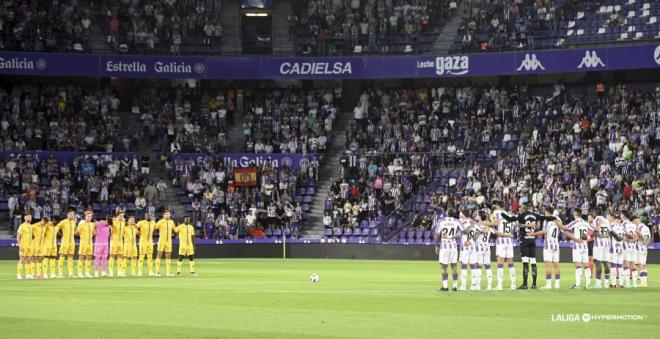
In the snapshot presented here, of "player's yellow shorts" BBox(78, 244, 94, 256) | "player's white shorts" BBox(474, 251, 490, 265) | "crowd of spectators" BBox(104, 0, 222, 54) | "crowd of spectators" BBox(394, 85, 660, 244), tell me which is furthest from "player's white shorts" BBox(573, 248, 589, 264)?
"crowd of spectators" BBox(104, 0, 222, 54)

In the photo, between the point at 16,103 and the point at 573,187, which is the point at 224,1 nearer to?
the point at 16,103

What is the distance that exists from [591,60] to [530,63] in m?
3.24

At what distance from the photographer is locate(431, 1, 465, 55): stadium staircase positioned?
6556 cm

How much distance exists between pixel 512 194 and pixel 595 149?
5071mm

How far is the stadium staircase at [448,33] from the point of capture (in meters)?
65.6

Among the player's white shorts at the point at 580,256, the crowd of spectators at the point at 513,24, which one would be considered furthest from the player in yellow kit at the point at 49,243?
the crowd of spectators at the point at 513,24

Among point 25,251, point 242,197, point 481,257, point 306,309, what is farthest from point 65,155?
point 306,309

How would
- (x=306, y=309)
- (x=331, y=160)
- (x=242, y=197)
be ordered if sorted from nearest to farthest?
(x=306, y=309) → (x=242, y=197) → (x=331, y=160)

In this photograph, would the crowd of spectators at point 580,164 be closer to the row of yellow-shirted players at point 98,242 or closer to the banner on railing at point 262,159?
the banner on railing at point 262,159

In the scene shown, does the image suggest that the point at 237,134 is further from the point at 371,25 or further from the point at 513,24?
the point at 513,24

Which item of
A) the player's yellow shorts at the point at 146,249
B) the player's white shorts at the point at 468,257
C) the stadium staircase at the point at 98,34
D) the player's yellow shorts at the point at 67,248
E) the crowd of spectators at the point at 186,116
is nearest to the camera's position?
the player's white shorts at the point at 468,257

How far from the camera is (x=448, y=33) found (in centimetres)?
6631

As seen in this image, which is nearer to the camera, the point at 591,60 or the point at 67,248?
the point at 67,248

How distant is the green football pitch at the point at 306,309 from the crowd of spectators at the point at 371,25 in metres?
30.9
